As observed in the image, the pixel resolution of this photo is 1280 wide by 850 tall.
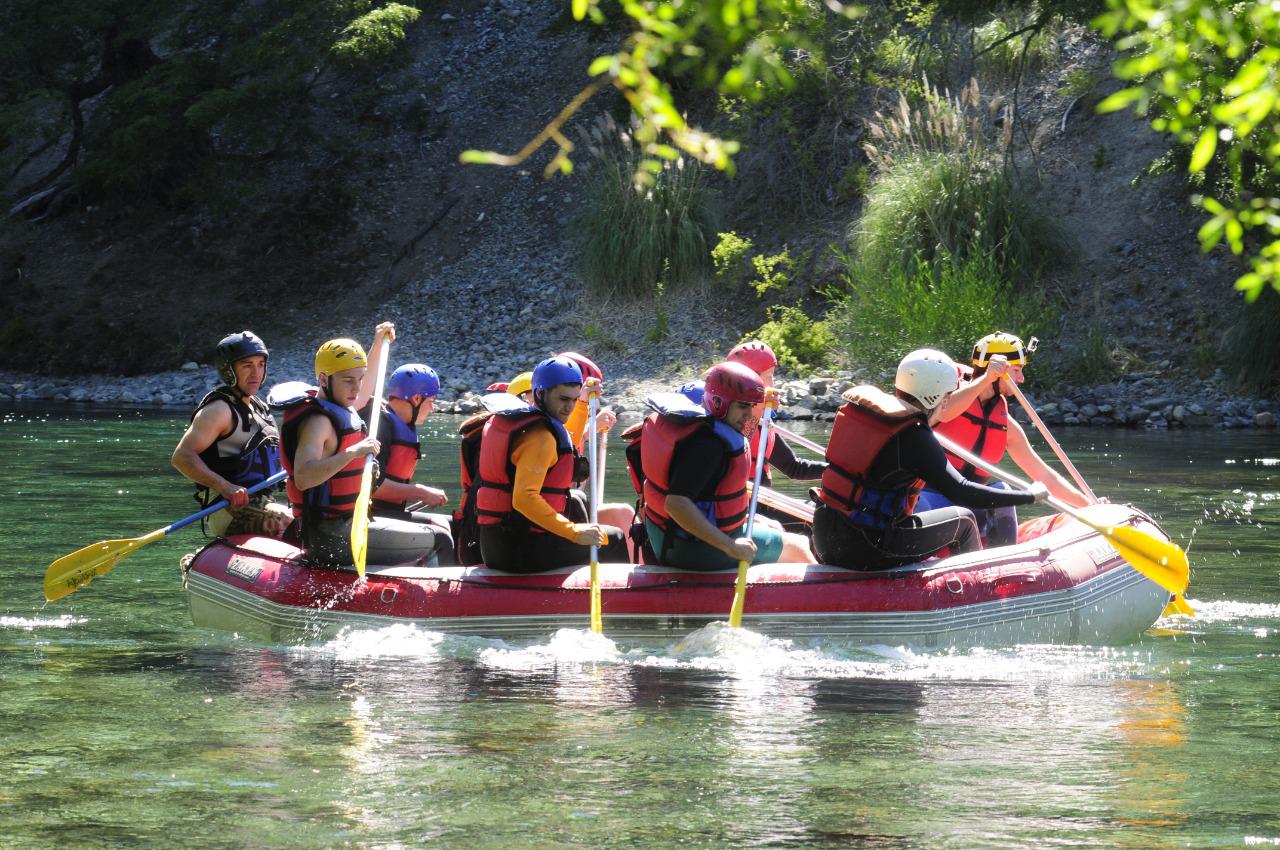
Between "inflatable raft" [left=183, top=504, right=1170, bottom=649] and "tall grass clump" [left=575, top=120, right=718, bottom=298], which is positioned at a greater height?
"tall grass clump" [left=575, top=120, right=718, bottom=298]

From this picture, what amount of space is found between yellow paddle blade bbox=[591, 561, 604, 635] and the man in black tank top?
5.21ft

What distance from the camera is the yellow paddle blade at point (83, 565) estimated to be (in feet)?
24.2

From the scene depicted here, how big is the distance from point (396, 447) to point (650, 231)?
12.8 metres

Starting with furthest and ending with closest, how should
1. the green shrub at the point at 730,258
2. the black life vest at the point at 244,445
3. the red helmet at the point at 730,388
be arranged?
the green shrub at the point at 730,258
the black life vest at the point at 244,445
the red helmet at the point at 730,388

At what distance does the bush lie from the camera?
16.5m

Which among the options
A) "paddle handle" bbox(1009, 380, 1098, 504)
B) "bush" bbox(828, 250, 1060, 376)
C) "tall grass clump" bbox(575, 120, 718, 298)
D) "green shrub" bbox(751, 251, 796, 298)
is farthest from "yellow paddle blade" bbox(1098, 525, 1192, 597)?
"tall grass clump" bbox(575, 120, 718, 298)

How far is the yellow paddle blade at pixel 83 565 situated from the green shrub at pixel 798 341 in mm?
11530

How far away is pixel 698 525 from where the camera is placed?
6.61m

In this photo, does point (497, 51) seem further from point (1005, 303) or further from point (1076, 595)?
point (1076, 595)

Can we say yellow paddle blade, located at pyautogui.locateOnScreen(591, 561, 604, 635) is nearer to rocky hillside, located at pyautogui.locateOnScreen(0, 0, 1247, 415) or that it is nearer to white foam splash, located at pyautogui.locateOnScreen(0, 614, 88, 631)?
white foam splash, located at pyautogui.locateOnScreen(0, 614, 88, 631)

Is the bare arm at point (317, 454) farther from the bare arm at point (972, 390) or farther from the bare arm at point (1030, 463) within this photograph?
the bare arm at point (1030, 463)

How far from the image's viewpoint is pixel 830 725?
5.69 meters

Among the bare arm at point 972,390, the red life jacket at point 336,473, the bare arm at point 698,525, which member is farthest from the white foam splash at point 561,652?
the bare arm at point 972,390

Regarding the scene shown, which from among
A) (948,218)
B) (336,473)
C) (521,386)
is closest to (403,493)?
(521,386)
